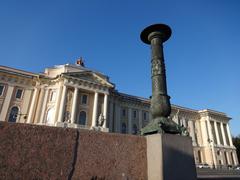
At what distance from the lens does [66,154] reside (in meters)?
3.76

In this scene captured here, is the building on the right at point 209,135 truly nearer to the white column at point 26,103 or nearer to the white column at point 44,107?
the white column at point 44,107

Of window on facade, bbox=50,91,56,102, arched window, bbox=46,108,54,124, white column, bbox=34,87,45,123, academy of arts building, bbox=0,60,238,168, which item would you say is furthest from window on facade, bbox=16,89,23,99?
arched window, bbox=46,108,54,124

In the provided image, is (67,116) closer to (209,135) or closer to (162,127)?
(162,127)

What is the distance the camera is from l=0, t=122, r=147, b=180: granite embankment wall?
3.31 meters

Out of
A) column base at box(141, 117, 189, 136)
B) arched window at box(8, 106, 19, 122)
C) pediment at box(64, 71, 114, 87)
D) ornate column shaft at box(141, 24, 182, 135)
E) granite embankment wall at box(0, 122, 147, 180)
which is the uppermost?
pediment at box(64, 71, 114, 87)

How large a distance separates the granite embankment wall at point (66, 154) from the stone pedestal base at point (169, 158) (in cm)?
29

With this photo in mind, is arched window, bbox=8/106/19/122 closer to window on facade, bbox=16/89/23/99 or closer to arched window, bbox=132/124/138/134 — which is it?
window on facade, bbox=16/89/23/99

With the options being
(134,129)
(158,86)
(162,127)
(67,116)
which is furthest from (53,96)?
(162,127)

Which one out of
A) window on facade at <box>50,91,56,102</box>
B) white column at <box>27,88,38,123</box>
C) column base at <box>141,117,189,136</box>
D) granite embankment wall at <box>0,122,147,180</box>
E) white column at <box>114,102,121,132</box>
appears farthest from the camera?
white column at <box>114,102,121,132</box>

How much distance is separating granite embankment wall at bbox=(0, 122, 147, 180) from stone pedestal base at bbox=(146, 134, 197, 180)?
288mm

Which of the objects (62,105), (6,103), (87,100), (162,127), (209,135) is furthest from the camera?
(209,135)

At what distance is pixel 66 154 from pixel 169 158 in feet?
7.94

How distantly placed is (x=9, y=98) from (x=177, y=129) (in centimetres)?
3558

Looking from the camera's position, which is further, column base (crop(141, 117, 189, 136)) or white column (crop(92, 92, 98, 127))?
white column (crop(92, 92, 98, 127))
